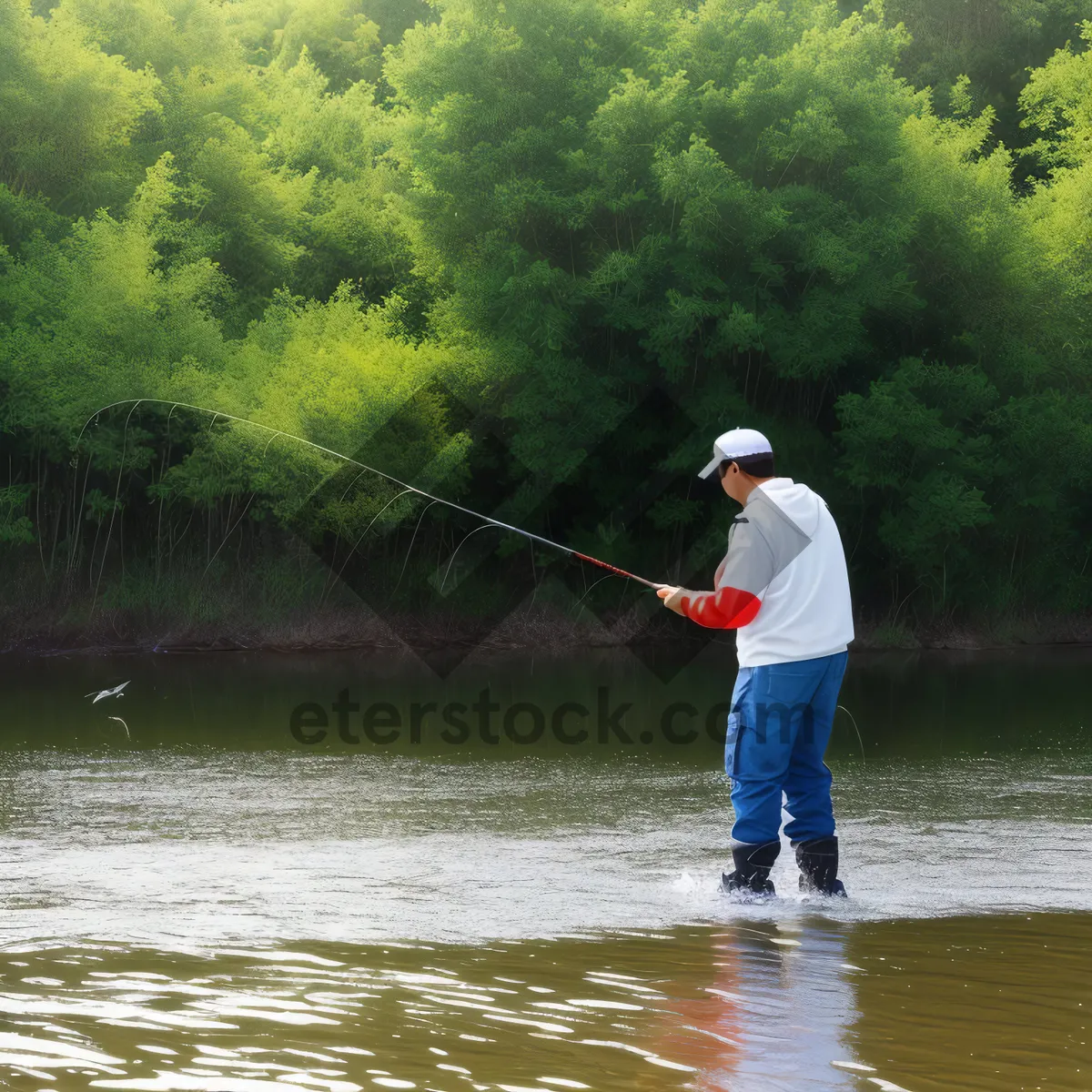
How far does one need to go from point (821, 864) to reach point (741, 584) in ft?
3.51

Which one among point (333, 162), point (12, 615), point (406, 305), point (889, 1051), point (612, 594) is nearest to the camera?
point (889, 1051)

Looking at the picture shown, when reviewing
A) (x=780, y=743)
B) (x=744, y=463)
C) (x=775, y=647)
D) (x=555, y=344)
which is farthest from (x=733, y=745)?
(x=555, y=344)

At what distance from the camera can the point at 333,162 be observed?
2817 centimetres

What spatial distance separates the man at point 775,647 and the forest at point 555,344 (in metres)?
15.0

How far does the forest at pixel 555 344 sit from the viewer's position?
20547 millimetres

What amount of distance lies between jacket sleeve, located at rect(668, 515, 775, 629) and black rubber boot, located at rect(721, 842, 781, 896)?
0.78 meters

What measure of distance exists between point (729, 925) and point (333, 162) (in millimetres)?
24878

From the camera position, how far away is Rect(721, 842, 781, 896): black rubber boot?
213 inches

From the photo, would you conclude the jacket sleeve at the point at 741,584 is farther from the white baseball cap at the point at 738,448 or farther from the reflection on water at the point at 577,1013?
the reflection on water at the point at 577,1013

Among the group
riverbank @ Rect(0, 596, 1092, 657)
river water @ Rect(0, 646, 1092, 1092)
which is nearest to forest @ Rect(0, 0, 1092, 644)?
riverbank @ Rect(0, 596, 1092, 657)

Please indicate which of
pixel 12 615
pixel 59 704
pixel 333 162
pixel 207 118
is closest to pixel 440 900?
pixel 59 704

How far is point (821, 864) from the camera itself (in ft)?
18.2

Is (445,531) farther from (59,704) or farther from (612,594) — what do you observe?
(59,704)

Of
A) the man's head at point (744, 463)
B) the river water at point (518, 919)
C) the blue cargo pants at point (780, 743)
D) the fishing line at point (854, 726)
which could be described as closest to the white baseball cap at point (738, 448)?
the man's head at point (744, 463)
